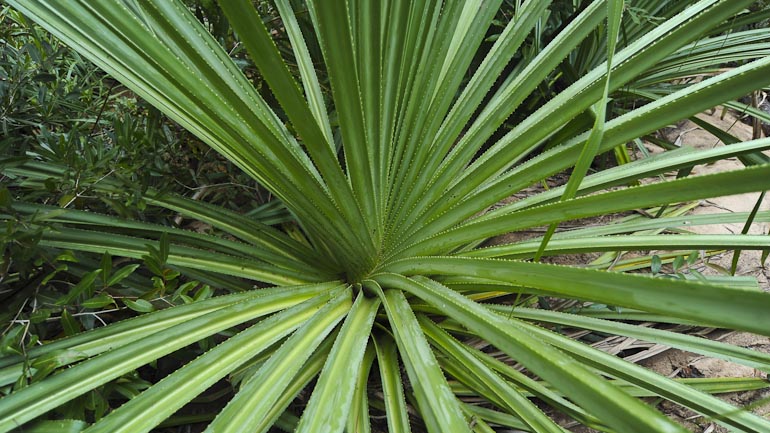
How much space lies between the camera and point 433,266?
0.76 meters

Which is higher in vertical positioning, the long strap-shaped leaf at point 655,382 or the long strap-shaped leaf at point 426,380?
the long strap-shaped leaf at point 655,382

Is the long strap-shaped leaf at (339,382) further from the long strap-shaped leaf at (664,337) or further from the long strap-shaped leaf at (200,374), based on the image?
the long strap-shaped leaf at (664,337)

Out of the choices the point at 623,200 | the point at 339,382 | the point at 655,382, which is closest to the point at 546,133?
the point at 623,200

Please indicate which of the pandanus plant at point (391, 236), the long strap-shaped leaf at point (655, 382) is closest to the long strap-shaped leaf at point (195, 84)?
the pandanus plant at point (391, 236)

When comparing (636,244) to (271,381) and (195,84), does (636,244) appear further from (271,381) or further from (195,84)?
(195,84)

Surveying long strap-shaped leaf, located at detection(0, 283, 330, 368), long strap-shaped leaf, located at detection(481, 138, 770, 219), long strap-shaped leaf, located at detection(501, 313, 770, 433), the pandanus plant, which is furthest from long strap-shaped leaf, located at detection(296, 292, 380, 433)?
long strap-shaped leaf, located at detection(481, 138, 770, 219)

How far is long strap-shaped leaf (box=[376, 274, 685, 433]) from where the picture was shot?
1.16 feet

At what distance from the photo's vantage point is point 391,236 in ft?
3.16

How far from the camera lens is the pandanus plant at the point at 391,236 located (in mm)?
527

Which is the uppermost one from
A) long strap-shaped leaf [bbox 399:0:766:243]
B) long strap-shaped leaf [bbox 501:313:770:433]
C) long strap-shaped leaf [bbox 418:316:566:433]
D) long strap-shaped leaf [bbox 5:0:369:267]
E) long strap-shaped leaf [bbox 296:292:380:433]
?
long strap-shaped leaf [bbox 399:0:766:243]

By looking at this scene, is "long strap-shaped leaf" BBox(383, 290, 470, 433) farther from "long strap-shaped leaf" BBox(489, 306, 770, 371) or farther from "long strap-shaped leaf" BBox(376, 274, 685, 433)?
"long strap-shaped leaf" BBox(489, 306, 770, 371)

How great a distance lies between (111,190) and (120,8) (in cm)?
39

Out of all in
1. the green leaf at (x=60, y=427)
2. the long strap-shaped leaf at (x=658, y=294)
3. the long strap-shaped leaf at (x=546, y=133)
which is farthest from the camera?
the long strap-shaped leaf at (x=546, y=133)

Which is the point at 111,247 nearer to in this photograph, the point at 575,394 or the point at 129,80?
the point at 129,80
